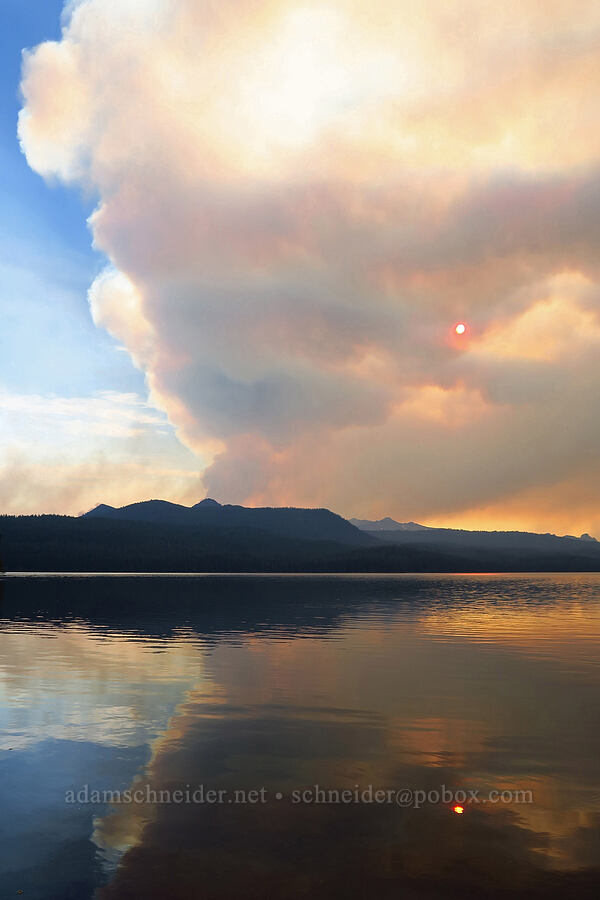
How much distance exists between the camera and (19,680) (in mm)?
39312

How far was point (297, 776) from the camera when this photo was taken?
2211 cm

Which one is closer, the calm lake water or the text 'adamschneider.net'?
the calm lake water

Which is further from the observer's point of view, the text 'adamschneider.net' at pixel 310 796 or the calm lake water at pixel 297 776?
the text 'adamschneider.net' at pixel 310 796

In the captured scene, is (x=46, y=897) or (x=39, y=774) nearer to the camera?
(x=46, y=897)

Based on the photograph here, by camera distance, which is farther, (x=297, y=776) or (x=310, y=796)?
(x=297, y=776)

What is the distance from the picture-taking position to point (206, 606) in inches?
4646

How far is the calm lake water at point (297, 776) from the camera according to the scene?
48.9 ft

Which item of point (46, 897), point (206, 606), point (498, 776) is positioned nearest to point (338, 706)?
point (498, 776)

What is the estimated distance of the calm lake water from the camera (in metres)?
14.9

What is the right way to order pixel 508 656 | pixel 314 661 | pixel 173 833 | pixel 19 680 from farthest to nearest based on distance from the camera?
pixel 508 656 → pixel 314 661 → pixel 19 680 → pixel 173 833

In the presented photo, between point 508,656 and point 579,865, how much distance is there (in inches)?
1503

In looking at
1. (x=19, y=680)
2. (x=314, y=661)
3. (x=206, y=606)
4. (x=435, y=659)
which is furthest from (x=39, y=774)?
(x=206, y=606)

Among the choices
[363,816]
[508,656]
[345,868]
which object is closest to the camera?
[345,868]

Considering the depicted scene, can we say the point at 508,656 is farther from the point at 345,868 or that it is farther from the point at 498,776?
the point at 345,868
